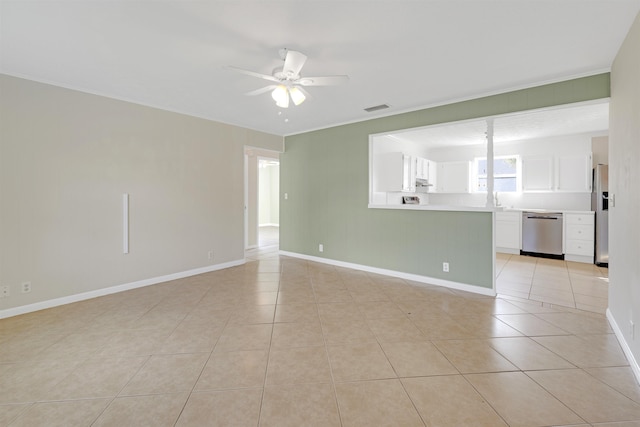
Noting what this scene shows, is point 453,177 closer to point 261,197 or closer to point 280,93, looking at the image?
point 280,93

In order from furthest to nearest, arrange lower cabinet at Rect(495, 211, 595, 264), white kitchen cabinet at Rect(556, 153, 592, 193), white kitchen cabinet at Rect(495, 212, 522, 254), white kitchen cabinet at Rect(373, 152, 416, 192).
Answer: white kitchen cabinet at Rect(495, 212, 522, 254), white kitchen cabinet at Rect(556, 153, 592, 193), lower cabinet at Rect(495, 211, 595, 264), white kitchen cabinet at Rect(373, 152, 416, 192)

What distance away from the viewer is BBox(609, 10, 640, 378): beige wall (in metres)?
2.03

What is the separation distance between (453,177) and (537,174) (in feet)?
5.41

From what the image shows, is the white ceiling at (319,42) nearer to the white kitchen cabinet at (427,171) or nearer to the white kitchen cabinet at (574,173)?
the white kitchen cabinet at (427,171)

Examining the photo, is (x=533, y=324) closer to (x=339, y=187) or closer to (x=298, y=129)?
(x=339, y=187)

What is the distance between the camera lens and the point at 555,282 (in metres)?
4.23

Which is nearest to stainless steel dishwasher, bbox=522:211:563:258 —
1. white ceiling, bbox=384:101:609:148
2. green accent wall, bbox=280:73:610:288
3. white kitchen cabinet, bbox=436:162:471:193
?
white kitchen cabinet, bbox=436:162:471:193

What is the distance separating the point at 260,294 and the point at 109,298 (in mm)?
1855

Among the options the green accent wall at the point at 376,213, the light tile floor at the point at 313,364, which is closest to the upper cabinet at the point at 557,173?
the green accent wall at the point at 376,213

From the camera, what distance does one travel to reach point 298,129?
18.4 feet

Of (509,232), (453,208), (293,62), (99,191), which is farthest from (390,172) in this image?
(99,191)

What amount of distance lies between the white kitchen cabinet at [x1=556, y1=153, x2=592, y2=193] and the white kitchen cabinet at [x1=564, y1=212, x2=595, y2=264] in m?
0.62

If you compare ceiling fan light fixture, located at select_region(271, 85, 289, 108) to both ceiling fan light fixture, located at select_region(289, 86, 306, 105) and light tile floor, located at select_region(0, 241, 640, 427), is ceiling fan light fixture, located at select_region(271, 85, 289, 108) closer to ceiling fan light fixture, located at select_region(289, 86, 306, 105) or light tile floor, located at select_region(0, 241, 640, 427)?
ceiling fan light fixture, located at select_region(289, 86, 306, 105)

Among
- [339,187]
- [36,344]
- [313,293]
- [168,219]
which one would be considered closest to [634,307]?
[313,293]
